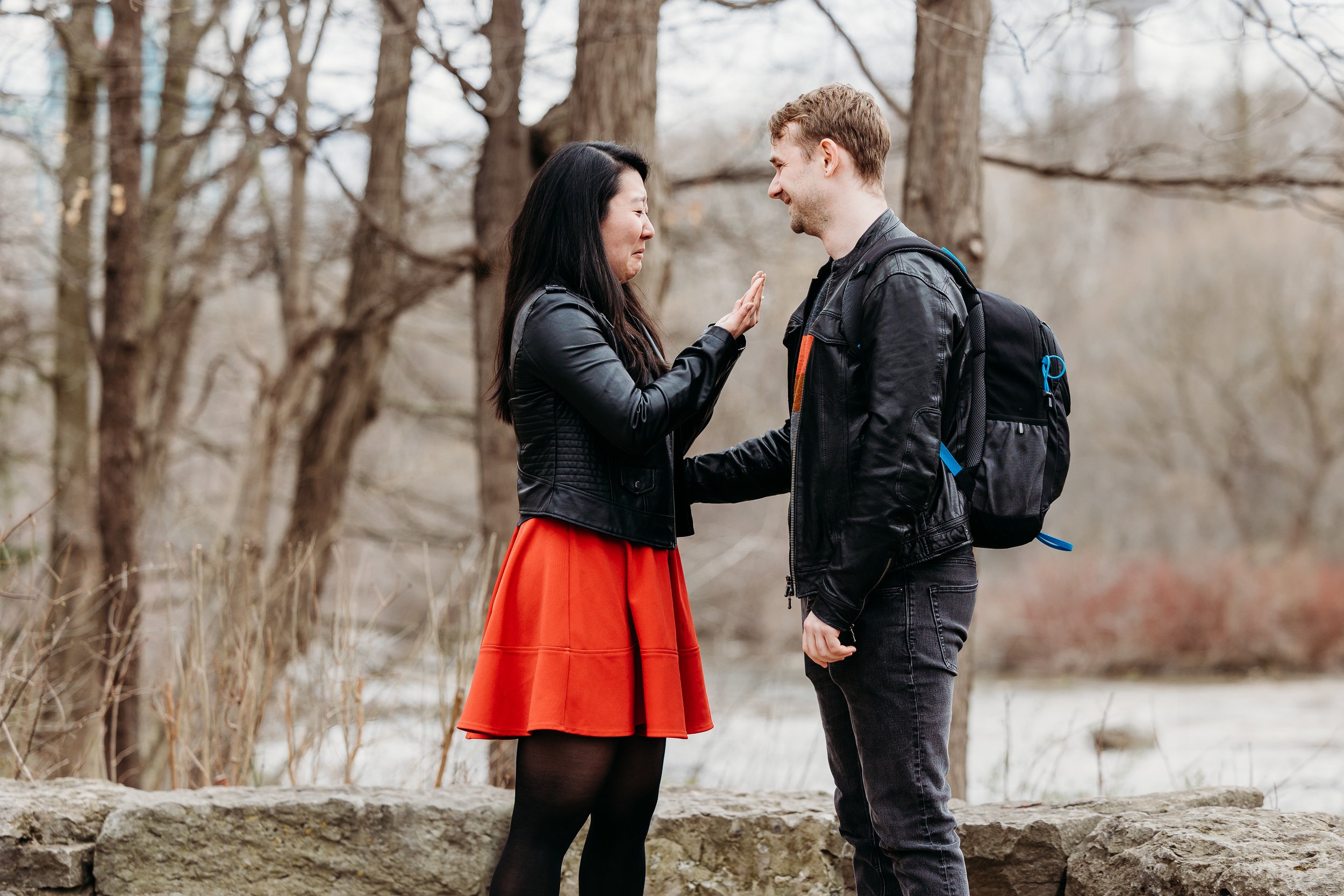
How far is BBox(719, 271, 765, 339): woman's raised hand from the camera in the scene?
2268 millimetres

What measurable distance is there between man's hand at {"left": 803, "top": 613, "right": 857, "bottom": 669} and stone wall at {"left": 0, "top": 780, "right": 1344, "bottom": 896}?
3.27 feet

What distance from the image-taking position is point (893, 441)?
6.31 ft

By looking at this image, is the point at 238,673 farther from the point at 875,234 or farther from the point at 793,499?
the point at 875,234

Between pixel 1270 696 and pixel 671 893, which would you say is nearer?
pixel 671 893

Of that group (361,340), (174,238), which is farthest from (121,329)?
(174,238)

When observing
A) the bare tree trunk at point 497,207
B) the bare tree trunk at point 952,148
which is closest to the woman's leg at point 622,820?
the bare tree trunk at point 952,148

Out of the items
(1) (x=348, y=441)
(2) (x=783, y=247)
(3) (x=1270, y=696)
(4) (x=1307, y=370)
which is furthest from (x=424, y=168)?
(4) (x=1307, y=370)

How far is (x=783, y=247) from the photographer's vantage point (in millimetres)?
9047

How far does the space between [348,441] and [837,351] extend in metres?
5.97

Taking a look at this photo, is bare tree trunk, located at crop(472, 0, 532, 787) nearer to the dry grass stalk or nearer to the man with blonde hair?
the dry grass stalk

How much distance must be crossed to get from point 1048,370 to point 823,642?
646 millimetres

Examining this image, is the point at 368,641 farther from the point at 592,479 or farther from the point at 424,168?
the point at 424,168

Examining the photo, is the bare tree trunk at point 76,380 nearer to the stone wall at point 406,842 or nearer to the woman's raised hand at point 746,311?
the stone wall at point 406,842

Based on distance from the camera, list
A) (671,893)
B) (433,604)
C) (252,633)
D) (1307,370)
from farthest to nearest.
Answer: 1. (1307,370)
2. (252,633)
3. (433,604)
4. (671,893)
